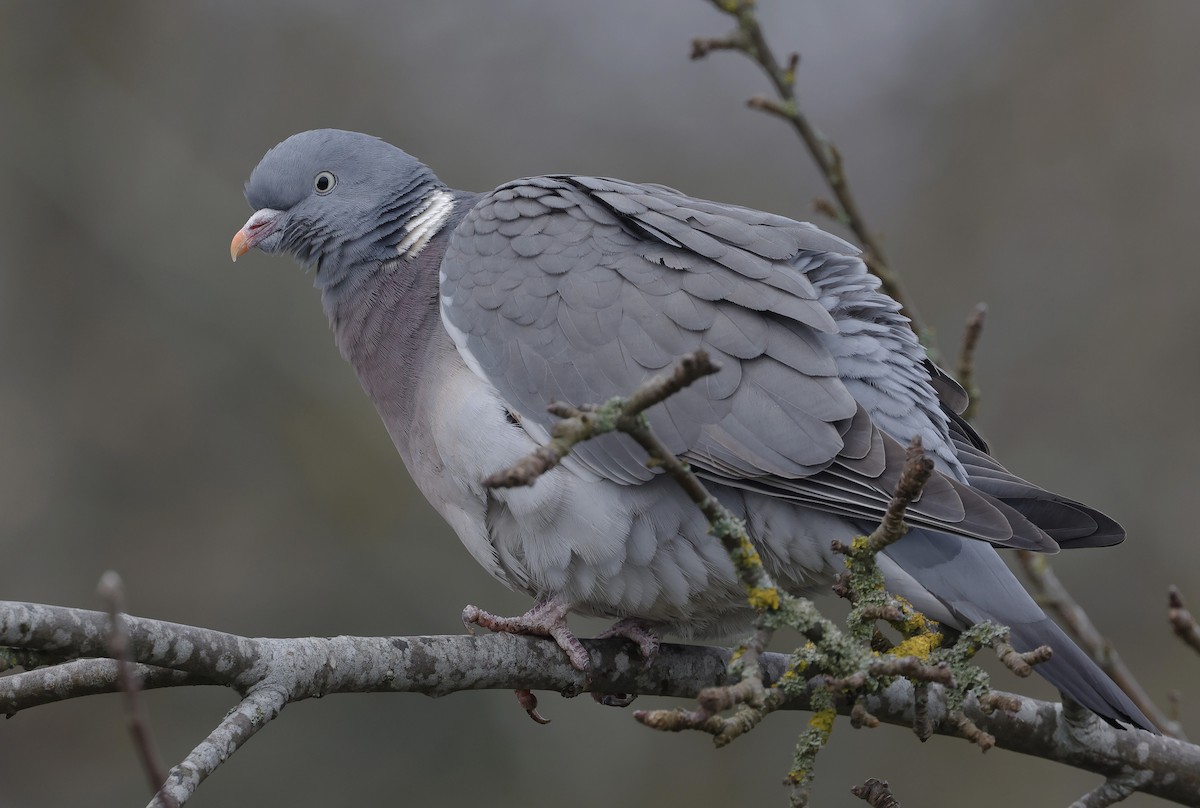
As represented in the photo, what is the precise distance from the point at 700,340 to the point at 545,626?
2.89ft

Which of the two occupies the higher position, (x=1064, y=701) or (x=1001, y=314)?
(x=1001, y=314)

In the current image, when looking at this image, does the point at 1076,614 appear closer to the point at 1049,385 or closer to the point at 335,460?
the point at 1049,385

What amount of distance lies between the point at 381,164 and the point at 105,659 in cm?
217

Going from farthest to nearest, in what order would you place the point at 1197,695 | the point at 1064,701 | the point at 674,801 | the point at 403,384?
1. the point at 674,801
2. the point at 1197,695
3. the point at 403,384
4. the point at 1064,701

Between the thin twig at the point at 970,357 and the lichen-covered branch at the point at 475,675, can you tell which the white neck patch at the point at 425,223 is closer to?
the lichen-covered branch at the point at 475,675

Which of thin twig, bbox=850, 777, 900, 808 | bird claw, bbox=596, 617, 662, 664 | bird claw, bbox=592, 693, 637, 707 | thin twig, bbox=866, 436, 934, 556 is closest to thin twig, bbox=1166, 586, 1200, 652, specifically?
thin twig, bbox=850, 777, 900, 808

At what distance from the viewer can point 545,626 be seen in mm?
3152

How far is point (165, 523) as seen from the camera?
7.01 metres

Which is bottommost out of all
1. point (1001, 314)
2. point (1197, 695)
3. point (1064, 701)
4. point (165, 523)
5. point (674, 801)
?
point (674, 801)

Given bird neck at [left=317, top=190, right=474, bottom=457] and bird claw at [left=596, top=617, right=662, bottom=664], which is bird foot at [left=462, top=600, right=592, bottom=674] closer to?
bird claw at [left=596, top=617, right=662, bottom=664]

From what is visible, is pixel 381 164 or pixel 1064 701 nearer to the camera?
pixel 1064 701

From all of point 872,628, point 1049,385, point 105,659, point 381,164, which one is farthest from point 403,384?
point 1049,385

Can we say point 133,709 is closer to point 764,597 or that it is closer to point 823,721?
point 764,597

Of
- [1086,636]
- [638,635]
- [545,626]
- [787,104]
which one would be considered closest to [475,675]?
[545,626]
